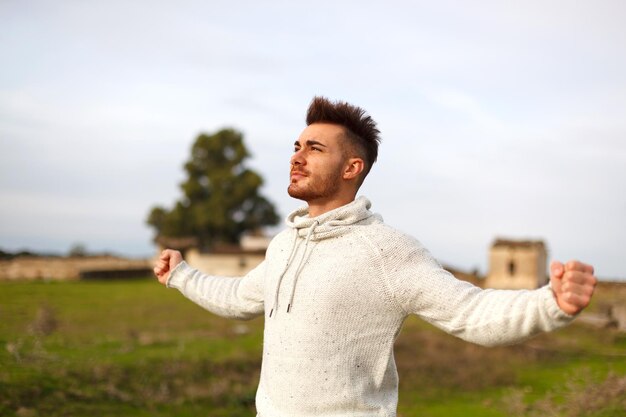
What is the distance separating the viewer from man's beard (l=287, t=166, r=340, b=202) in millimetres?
3383

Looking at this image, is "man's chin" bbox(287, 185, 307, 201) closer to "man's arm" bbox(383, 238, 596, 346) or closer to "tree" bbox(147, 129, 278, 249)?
"man's arm" bbox(383, 238, 596, 346)

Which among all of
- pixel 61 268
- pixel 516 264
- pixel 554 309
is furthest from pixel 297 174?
pixel 61 268

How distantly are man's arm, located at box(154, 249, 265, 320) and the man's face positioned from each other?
1.96 feet

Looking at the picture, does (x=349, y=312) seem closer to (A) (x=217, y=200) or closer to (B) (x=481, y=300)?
(B) (x=481, y=300)

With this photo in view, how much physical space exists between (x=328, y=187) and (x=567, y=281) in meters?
1.28

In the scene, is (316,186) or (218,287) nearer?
(316,186)

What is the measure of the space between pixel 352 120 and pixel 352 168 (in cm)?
24

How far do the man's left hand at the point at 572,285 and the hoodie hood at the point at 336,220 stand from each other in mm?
1059

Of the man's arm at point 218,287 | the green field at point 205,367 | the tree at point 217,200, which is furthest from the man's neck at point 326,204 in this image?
the tree at point 217,200

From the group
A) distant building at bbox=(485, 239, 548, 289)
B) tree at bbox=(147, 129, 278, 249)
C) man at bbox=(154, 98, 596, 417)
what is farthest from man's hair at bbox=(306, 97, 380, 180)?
tree at bbox=(147, 129, 278, 249)

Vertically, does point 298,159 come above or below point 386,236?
above

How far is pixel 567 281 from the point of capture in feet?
8.19

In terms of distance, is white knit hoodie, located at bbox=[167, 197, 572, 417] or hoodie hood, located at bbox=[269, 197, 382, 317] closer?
white knit hoodie, located at bbox=[167, 197, 572, 417]

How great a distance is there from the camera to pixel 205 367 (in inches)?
453
